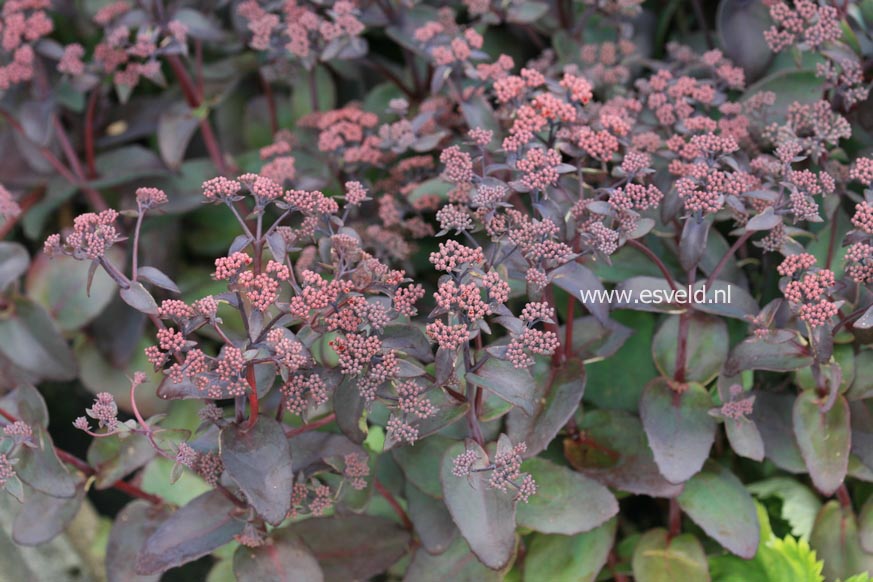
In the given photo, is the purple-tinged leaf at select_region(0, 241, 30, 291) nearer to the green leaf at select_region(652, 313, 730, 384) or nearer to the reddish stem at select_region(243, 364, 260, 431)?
the reddish stem at select_region(243, 364, 260, 431)

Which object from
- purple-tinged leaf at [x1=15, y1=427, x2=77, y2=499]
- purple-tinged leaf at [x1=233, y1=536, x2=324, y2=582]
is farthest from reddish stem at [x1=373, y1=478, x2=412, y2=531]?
purple-tinged leaf at [x1=15, y1=427, x2=77, y2=499]

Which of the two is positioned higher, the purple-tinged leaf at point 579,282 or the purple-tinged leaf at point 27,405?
the purple-tinged leaf at point 579,282

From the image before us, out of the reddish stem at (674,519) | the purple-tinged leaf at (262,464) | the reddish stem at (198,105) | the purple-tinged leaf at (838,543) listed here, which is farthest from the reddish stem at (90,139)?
the purple-tinged leaf at (838,543)

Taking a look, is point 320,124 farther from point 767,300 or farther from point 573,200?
point 767,300

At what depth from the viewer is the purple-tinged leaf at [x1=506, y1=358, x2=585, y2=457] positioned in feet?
3.69

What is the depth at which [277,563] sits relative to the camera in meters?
1.12

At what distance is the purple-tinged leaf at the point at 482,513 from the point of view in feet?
3.36

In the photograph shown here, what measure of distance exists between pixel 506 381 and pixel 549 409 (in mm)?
199

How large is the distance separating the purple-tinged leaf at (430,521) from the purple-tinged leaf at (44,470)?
0.44 m

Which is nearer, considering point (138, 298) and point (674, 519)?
point (138, 298)

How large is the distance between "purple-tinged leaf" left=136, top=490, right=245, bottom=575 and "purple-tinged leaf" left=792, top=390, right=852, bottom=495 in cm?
70

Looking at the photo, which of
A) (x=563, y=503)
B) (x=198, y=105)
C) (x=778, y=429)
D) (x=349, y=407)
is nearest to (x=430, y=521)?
(x=563, y=503)

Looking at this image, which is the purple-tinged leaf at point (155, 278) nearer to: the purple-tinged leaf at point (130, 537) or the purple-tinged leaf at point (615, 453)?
the purple-tinged leaf at point (130, 537)

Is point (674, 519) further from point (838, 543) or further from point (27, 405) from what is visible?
point (27, 405)
